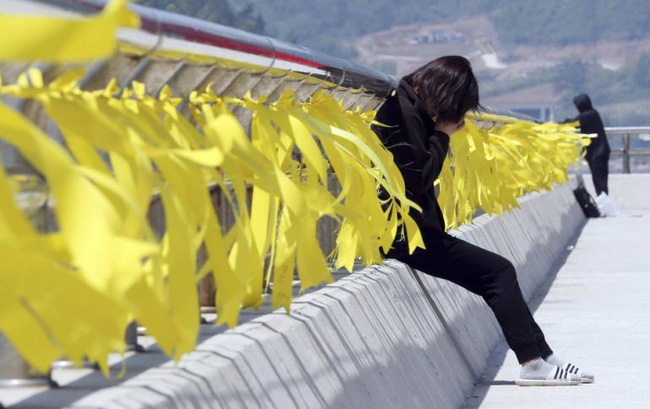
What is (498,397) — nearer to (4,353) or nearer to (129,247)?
(4,353)

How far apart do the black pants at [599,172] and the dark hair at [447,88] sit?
18633mm

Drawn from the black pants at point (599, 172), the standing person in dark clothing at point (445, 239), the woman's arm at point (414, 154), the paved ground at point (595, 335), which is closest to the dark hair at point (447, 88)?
the standing person in dark clothing at point (445, 239)

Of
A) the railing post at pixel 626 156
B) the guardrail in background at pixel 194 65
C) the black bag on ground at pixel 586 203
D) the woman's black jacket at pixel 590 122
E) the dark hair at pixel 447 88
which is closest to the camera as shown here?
the guardrail in background at pixel 194 65

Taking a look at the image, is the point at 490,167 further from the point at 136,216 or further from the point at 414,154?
the point at 136,216

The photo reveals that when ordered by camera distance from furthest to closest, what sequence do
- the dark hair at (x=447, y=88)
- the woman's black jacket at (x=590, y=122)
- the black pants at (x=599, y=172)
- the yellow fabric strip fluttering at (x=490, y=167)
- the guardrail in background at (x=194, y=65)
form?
the woman's black jacket at (x=590, y=122), the black pants at (x=599, y=172), the yellow fabric strip fluttering at (x=490, y=167), the dark hair at (x=447, y=88), the guardrail in background at (x=194, y=65)

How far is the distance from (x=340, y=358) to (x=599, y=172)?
2185 cm

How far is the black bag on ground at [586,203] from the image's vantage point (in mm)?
23109

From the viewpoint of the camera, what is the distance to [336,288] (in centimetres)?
533

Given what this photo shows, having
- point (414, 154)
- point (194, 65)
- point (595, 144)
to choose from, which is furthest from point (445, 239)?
point (595, 144)

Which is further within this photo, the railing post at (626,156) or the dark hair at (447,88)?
the railing post at (626,156)

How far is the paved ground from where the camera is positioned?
662 centimetres

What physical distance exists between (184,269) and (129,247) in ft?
2.37

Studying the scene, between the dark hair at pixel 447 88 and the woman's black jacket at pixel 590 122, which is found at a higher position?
the dark hair at pixel 447 88

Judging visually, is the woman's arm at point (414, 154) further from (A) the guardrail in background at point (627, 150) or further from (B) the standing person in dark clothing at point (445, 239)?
(A) the guardrail in background at point (627, 150)
